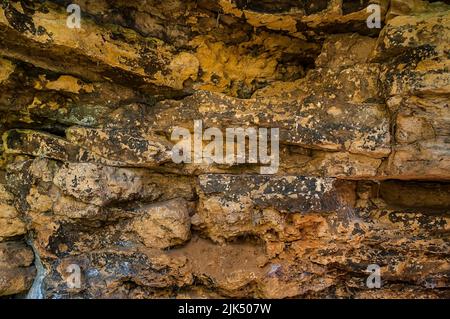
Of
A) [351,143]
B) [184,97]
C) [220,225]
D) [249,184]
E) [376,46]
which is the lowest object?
[220,225]

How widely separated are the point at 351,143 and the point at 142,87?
160cm

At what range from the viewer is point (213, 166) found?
3.10m

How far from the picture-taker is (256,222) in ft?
9.87

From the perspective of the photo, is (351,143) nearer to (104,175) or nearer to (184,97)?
(184,97)

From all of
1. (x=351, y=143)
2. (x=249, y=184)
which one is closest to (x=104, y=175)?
(x=249, y=184)

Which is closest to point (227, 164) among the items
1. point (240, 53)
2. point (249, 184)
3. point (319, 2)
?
point (249, 184)

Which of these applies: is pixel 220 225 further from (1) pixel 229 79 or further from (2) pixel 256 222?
(1) pixel 229 79

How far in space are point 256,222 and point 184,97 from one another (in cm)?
110

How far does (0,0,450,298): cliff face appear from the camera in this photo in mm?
2855

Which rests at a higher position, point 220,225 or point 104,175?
point 104,175

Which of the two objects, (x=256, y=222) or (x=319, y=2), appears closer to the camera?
(x=319, y=2)

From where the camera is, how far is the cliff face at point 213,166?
286cm

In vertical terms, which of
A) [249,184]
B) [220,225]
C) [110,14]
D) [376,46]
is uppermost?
[110,14]

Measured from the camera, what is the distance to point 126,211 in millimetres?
3102
